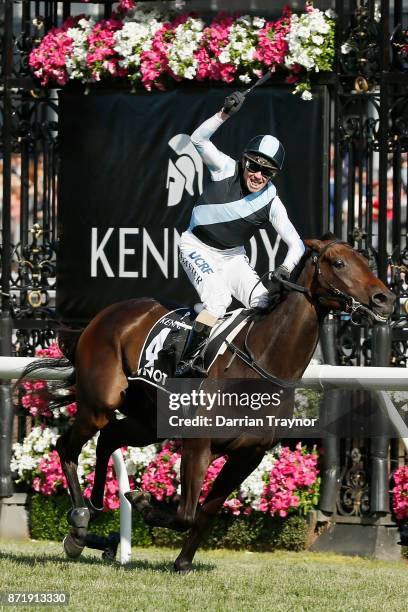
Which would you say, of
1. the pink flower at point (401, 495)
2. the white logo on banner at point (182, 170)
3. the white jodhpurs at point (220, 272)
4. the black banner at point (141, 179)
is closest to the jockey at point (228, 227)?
the white jodhpurs at point (220, 272)

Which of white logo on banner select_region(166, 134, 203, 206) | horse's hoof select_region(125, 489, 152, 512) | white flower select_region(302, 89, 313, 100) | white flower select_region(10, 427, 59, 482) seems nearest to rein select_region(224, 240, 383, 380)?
horse's hoof select_region(125, 489, 152, 512)

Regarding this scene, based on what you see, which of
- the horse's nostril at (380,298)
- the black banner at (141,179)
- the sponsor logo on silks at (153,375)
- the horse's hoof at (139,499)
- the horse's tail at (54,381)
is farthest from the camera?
the black banner at (141,179)

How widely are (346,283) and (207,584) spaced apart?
5.97 ft

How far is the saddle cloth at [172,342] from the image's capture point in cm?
775

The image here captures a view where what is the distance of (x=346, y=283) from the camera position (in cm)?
744

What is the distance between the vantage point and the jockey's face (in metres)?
7.85

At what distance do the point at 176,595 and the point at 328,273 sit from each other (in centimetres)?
199

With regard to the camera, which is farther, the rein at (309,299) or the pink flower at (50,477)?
the pink flower at (50,477)

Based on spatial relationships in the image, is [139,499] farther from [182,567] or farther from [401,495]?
[401,495]

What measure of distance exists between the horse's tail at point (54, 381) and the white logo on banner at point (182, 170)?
6.26ft

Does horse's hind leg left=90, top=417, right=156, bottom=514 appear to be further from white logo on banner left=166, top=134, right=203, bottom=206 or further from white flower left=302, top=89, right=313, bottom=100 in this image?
white flower left=302, top=89, right=313, bottom=100

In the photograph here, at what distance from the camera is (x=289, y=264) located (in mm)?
7734

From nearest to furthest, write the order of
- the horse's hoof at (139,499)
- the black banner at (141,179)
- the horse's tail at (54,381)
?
1. the horse's hoof at (139,499)
2. the horse's tail at (54,381)
3. the black banner at (141,179)

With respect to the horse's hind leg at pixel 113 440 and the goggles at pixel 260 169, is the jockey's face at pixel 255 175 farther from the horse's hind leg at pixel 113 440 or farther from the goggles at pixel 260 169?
the horse's hind leg at pixel 113 440
